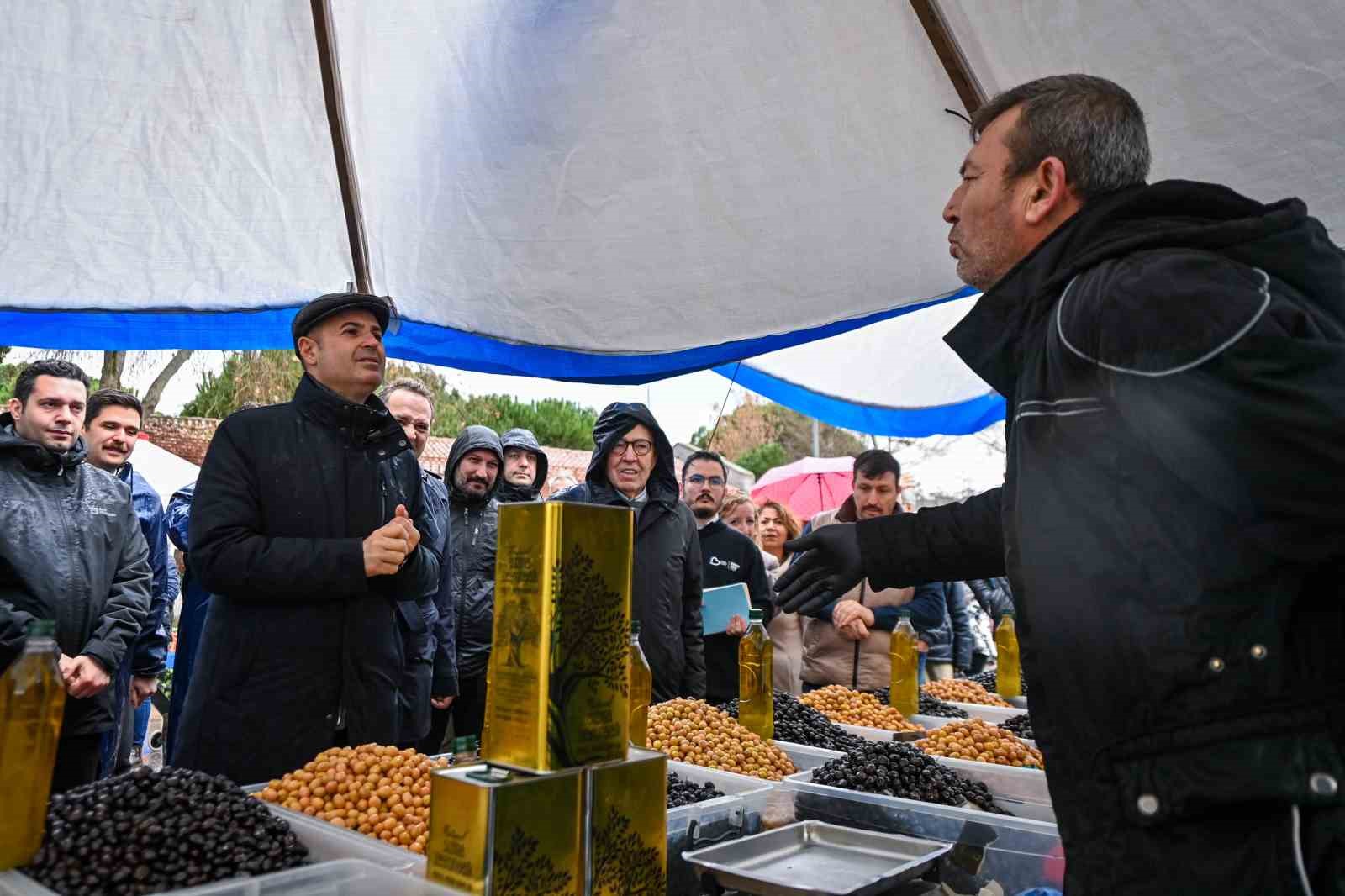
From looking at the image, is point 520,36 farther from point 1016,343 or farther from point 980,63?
point 1016,343

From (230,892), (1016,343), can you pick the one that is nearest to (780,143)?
(1016,343)

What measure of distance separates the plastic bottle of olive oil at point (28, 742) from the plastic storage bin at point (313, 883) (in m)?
0.05

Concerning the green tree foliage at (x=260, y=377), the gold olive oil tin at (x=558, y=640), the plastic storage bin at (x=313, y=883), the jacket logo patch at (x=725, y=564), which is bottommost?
the plastic storage bin at (x=313, y=883)

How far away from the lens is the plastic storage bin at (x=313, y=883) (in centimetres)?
123

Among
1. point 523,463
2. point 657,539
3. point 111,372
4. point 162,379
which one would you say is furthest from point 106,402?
point 162,379

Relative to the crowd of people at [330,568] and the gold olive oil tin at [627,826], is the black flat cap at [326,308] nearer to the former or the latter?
the crowd of people at [330,568]

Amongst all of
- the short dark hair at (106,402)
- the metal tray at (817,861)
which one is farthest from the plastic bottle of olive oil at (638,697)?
the short dark hair at (106,402)

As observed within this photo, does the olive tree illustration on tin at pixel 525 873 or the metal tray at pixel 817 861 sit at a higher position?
the olive tree illustration on tin at pixel 525 873

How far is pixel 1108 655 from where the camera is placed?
1076mm

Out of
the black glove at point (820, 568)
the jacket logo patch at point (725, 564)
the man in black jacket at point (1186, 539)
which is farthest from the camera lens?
the jacket logo patch at point (725, 564)

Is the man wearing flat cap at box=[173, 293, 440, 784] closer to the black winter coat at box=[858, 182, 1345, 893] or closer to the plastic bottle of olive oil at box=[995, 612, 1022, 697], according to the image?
the black winter coat at box=[858, 182, 1345, 893]

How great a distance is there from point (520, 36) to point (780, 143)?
2.45ft

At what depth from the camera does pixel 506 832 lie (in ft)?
3.74

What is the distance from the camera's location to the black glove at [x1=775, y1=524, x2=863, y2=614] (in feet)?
5.55
